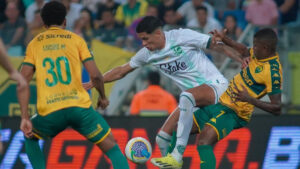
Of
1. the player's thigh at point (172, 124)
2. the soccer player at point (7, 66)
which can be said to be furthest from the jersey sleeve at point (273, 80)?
the soccer player at point (7, 66)

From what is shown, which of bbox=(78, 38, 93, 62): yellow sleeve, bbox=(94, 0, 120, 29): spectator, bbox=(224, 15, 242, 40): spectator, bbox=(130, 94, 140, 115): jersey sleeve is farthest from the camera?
bbox=(94, 0, 120, 29): spectator

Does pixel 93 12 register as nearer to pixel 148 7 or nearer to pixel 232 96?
pixel 148 7

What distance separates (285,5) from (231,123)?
6855 mm

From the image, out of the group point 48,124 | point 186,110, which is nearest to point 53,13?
point 48,124

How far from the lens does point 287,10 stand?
15.6 meters

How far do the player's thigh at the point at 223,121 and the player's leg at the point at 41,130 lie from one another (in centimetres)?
197

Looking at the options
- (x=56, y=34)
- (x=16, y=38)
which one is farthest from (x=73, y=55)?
(x=16, y=38)

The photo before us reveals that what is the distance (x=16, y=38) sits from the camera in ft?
A: 40.7

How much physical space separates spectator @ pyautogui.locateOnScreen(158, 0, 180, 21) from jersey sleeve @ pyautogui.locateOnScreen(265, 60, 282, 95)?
620cm

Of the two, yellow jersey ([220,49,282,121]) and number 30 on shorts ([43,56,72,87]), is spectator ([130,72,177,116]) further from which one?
number 30 on shorts ([43,56,72,87])

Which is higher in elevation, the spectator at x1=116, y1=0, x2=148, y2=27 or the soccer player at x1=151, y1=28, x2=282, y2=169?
the soccer player at x1=151, y1=28, x2=282, y2=169

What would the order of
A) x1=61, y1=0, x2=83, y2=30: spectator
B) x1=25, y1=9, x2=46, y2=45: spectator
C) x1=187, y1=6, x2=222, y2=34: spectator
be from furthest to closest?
x1=61, y1=0, x2=83, y2=30: spectator → x1=187, y1=6, x2=222, y2=34: spectator → x1=25, y1=9, x2=46, y2=45: spectator

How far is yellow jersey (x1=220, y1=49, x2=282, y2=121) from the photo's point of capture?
8992 millimetres

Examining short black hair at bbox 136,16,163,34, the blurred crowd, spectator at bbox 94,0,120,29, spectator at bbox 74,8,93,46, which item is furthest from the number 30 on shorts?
spectator at bbox 94,0,120,29
